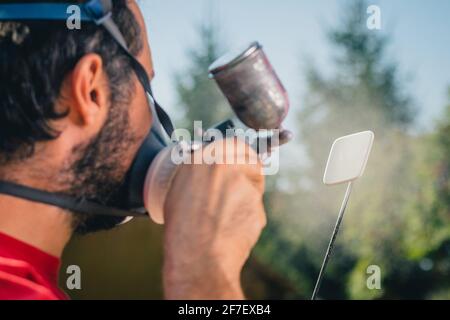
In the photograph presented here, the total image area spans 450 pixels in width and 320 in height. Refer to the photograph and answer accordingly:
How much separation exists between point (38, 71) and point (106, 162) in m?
0.20

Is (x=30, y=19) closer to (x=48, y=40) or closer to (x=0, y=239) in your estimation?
(x=48, y=40)

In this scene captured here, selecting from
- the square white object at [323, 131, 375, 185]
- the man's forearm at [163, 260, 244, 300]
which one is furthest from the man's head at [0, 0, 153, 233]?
the square white object at [323, 131, 375, 185]

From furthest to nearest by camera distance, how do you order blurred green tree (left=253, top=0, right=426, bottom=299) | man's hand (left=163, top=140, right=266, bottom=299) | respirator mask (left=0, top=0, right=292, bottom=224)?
blurred green tree (left=253, top=0, right=426, bottom=299) → respirator mask (left=0, top=0, right=292, bottom=224) → man's hand (left=163, top=140, right=266, bottom=299)

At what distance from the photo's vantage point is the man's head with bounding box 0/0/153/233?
113 centimetres

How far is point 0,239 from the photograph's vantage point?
1107 millimetres

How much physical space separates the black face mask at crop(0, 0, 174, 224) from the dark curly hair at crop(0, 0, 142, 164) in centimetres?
1

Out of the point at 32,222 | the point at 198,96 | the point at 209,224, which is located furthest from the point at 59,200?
the point at 198,96

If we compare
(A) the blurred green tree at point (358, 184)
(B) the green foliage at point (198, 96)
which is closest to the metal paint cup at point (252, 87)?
(A) the blurred green tree at point (358, 184)

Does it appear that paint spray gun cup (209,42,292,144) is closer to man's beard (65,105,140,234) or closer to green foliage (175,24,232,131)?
man's beard (65,105,140,234)

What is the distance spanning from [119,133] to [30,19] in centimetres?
25

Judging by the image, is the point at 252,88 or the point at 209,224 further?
the point at 252,88

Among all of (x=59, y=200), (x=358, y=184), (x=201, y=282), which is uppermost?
(x=59, y=200)

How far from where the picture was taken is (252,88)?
3.68 ft

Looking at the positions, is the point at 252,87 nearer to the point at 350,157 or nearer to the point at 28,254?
the point at 350,157
